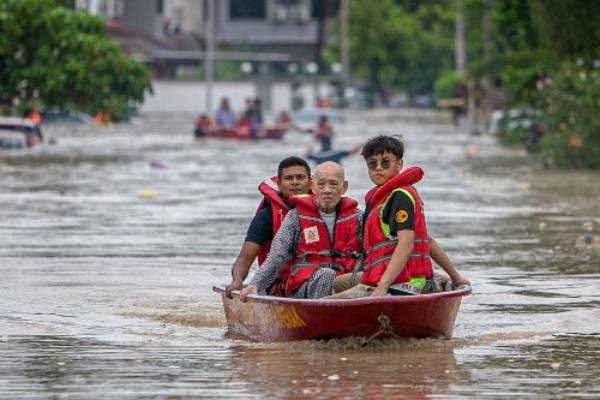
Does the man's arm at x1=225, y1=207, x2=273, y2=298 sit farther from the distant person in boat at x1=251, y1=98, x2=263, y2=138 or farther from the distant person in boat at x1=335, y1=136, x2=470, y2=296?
the distant person in boat at x1=251, y1=98, x2=263, y2=138

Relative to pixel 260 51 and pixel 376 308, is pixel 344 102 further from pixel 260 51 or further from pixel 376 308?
pixel 376 308

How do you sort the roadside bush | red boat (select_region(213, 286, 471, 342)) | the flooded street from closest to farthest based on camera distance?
1. the flooded street
2. red boat (select_region(213, 286, 471, 342))
3. the roadside bush

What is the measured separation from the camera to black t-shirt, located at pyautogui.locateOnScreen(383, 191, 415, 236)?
12039 millimetres

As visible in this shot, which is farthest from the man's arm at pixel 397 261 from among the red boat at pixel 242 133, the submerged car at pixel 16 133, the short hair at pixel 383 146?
the red boat at pixel 242 133

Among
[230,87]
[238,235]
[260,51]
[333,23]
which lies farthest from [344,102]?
[238,235]

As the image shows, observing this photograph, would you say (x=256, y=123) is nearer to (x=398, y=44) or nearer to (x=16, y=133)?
(x=16, y=133)

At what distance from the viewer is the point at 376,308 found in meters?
11.9

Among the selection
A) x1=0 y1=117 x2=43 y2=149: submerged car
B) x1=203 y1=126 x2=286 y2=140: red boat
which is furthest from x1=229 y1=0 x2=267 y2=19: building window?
x1=0 y1=117 x2=43 y2=149: submerged car

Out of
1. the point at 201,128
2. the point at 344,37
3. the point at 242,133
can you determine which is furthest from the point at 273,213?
the point at 344,37

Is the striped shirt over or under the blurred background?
over

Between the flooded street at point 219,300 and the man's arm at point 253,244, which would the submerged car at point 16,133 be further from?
the man's arm at point 253,244

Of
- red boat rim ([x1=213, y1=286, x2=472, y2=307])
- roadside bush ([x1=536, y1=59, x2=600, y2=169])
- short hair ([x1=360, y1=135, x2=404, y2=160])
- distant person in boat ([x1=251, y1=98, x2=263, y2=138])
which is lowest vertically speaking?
distant person in boat ([x1=251, y1=98, x2=263, y2=138])

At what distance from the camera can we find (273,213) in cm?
1302

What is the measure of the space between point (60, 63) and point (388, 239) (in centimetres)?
3397
